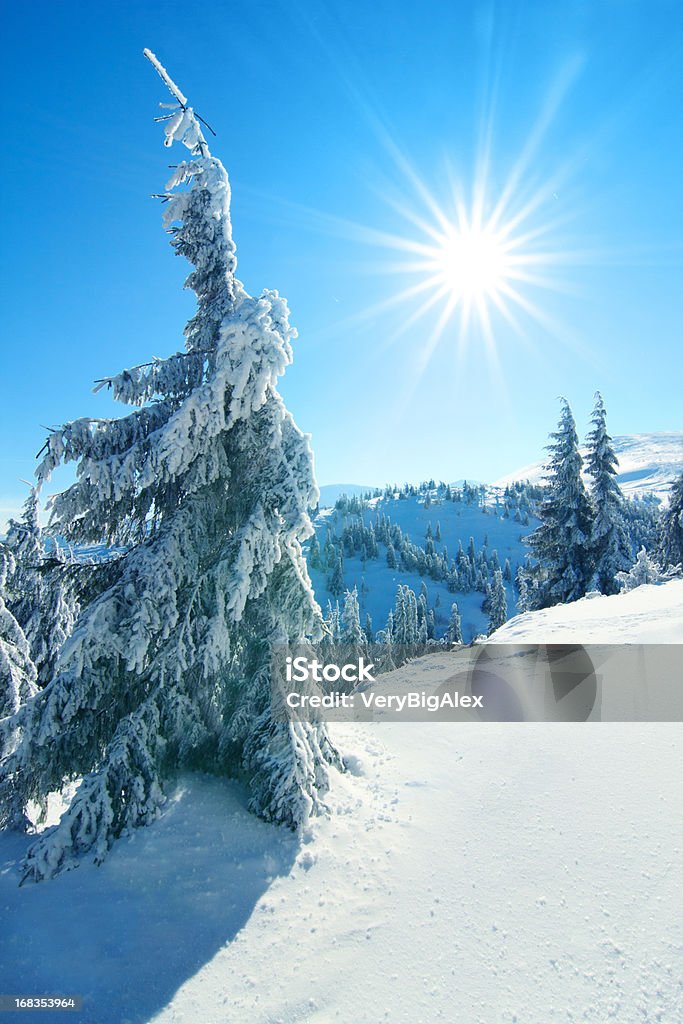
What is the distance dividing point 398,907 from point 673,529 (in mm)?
28215

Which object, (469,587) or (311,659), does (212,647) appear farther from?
(469,587)

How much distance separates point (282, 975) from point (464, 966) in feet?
6.18

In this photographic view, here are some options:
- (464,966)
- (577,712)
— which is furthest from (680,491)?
(464,966)

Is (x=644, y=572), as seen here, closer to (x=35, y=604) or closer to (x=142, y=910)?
(x=142, y=910)

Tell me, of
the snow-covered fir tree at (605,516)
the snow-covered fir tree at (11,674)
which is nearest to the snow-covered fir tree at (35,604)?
the snow-covered fir tree at (11,674)

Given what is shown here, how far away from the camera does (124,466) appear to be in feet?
23.6

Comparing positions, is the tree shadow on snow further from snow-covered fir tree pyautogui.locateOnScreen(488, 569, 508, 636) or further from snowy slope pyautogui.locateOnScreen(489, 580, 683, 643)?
snow-covered fir tree pyautogui.locateOnScreen(488, 569, 508, 636)

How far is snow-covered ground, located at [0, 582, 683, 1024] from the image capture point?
14.7 feet

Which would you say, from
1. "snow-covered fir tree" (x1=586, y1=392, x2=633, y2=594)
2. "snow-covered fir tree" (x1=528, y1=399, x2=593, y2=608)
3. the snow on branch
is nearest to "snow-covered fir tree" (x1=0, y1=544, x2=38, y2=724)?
the snow on branch

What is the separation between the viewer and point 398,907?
5.63 metres

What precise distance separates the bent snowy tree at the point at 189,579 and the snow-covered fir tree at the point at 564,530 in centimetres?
2014

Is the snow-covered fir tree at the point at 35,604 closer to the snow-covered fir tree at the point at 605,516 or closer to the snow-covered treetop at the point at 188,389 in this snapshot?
the snow-covered treetop at the point at 188,389

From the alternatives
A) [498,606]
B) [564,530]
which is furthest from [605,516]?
[498,606]

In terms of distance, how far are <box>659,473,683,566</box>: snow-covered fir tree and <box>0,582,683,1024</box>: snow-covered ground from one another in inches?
907
